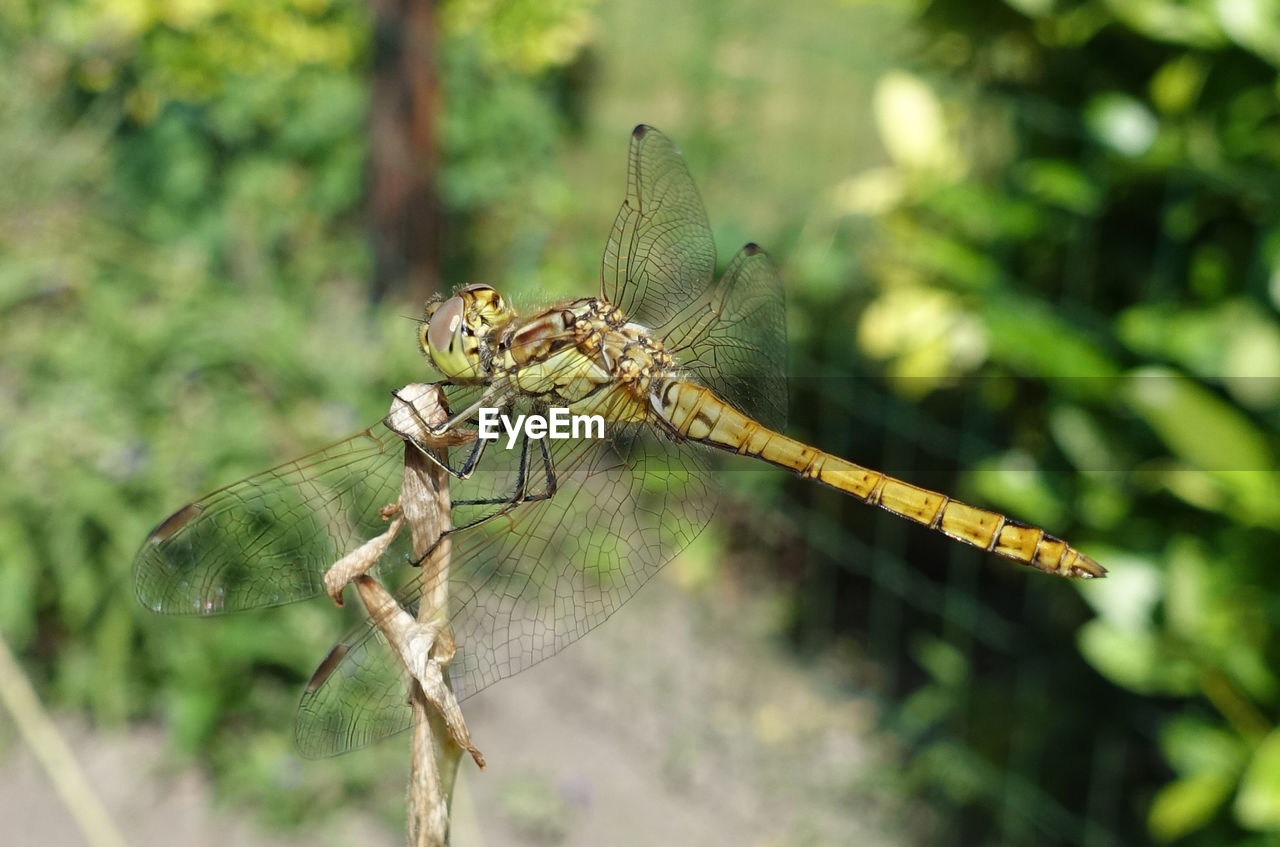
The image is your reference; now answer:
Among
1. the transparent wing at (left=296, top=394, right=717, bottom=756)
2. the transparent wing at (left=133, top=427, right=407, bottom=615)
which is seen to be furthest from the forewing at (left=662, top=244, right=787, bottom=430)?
the transparent wing at (left=133, top=427, right=407, bottom=615)

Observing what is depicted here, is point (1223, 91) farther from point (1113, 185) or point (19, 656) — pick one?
point (19, 656)

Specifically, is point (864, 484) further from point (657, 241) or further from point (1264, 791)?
point (1264, 791)

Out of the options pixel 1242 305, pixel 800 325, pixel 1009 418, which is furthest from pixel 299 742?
pixel 800 325

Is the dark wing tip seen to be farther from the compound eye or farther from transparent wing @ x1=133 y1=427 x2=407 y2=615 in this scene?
the compound eye

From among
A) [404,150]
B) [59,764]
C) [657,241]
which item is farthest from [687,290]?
[404,150]

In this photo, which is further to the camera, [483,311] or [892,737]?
[892,737]

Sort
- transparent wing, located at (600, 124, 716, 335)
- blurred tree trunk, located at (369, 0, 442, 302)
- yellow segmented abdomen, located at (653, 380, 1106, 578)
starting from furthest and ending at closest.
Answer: blurred tree trunk, located at (369, 0, 442, 302) → transparent wing, located at (600, 124, 716, 335) → yellow segmented abdomen, located at (653, 380, 1106, 578)
